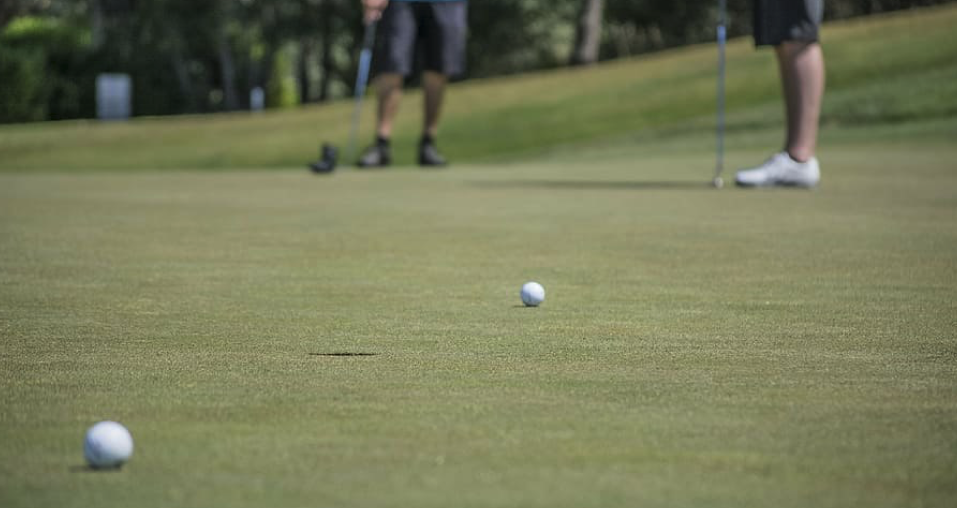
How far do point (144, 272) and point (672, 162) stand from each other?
8541 millimetres

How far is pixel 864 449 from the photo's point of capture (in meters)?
2.83

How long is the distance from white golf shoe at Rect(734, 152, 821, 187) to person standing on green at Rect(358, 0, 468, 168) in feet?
12.0

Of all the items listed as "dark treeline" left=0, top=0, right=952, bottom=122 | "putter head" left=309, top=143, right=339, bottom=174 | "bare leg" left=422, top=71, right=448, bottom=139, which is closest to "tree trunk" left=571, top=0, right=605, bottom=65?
"dark treeline" left=0, top=0, right=952, bottom=122

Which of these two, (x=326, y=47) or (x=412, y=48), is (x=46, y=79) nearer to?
(x=326, y=47)

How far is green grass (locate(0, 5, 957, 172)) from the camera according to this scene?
1830cm

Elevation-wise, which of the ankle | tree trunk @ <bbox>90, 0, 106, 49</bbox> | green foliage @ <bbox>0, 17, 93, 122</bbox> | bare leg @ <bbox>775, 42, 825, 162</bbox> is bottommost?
tree trunk @ <bbox>90, 0, 106, 49</bbox>

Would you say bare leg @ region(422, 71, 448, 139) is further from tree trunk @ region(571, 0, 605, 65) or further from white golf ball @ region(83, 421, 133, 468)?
tree trunk @ region(571, 0, 605, 65)

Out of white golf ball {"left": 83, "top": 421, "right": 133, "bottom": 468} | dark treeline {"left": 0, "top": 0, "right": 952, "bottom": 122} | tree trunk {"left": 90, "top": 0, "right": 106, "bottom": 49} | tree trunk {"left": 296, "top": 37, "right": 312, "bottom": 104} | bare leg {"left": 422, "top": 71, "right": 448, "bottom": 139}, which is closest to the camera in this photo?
white golf ball {"left": 83, "top": 421, "right": 133, "bottom": 468}

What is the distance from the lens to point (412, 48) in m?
13.2

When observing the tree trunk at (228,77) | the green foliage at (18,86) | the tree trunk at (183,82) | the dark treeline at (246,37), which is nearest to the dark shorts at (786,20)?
the green foliage at (18,86)

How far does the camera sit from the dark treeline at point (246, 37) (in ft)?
144

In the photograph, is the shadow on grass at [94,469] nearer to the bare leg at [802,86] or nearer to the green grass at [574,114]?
the bare leg at [802,86]

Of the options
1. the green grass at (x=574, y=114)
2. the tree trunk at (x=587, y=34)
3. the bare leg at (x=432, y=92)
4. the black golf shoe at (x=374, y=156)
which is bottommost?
the tree trunk at (x=587, y=34)

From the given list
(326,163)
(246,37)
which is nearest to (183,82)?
(246,37)
